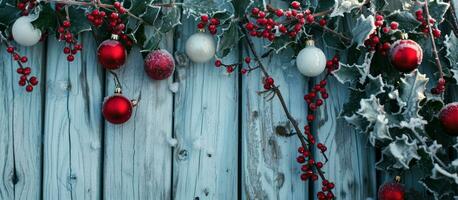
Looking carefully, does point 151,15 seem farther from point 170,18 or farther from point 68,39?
point 68,39

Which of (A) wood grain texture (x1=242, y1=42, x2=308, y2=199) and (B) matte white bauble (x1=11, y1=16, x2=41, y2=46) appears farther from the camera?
(A) wood grain texture (x1=242, y1=42, x2=308, y2=199)

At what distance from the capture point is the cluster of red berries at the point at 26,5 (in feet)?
5.84

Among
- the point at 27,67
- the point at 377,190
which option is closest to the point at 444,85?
the point at 377,190

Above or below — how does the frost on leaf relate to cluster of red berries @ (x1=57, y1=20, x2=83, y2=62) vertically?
below

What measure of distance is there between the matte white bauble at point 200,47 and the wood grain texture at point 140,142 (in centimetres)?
8

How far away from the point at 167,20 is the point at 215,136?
0.33 meters

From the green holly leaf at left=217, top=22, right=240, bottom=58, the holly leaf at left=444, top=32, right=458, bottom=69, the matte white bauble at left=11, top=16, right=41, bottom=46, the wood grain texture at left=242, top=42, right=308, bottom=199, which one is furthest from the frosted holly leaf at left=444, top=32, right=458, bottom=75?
the matte white bauble at left=11, top=16, right=41, bottom=46

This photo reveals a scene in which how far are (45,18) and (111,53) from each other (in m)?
0.19

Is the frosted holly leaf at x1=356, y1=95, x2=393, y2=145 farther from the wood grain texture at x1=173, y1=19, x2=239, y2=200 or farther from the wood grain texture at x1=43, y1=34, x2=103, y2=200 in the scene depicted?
the wood grain texture at x1=43, y1=34, x2=103, y2=200

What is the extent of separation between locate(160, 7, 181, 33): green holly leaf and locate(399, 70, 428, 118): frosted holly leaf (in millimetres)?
582

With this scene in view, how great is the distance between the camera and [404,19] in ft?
5.85

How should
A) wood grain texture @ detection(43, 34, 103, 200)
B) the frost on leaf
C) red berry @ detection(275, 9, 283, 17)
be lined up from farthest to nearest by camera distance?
wood grain texture @ detection(43, 34, 103, 200)
red berry @ detection(275, 9, 283, 17)
the frost on leaf

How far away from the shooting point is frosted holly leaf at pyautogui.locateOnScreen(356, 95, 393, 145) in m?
1.65

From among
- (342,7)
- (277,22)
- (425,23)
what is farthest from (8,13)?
(425,23)
